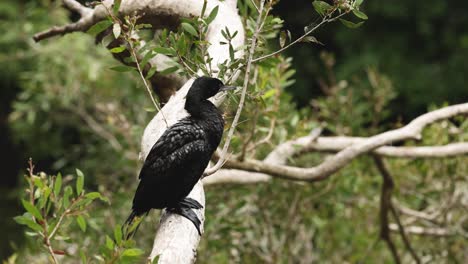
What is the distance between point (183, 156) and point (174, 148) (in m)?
0.04

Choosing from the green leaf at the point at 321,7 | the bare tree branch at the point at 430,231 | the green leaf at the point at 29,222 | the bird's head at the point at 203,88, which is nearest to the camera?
the green leaf at the point at 29,222

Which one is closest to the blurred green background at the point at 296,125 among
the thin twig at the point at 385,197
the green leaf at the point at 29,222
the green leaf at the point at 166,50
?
the thin twig at the point at 385,197

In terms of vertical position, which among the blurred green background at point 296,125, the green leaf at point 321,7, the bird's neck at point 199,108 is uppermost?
the green leaf at point 321,7

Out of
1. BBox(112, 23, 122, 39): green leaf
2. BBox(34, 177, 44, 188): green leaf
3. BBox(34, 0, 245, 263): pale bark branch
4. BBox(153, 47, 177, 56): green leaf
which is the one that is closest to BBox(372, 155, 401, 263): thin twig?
BBox(34, 0, 245, 263): pale bark branch

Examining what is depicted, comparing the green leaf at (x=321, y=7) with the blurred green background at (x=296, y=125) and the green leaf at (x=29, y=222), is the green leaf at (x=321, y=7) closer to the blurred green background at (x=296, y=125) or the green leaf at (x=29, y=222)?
the blurred green background at (x=296, y=125)

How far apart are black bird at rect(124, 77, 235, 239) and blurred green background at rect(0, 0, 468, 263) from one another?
39cm

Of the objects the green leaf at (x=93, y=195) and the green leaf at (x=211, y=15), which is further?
the green leaf at (x=211, y=15)

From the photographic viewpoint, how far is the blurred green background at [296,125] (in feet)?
14.0

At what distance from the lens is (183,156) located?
7.14ft

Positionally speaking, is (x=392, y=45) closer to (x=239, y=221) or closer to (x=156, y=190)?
(x=239, y=221)

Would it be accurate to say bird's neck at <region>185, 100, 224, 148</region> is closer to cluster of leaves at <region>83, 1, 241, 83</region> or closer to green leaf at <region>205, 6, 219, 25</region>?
cluster of leaves at <region>83, 1, 241, 83</region>

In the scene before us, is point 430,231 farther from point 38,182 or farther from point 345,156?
point 38,182

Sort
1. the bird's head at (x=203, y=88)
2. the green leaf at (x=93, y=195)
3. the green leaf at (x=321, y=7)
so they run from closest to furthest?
the green leaf at (x=93, y=195)
the green leaf at (x=321, y=7)
the bird's head at (x=203, y=88)

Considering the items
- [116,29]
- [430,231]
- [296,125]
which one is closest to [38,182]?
[116,29]
